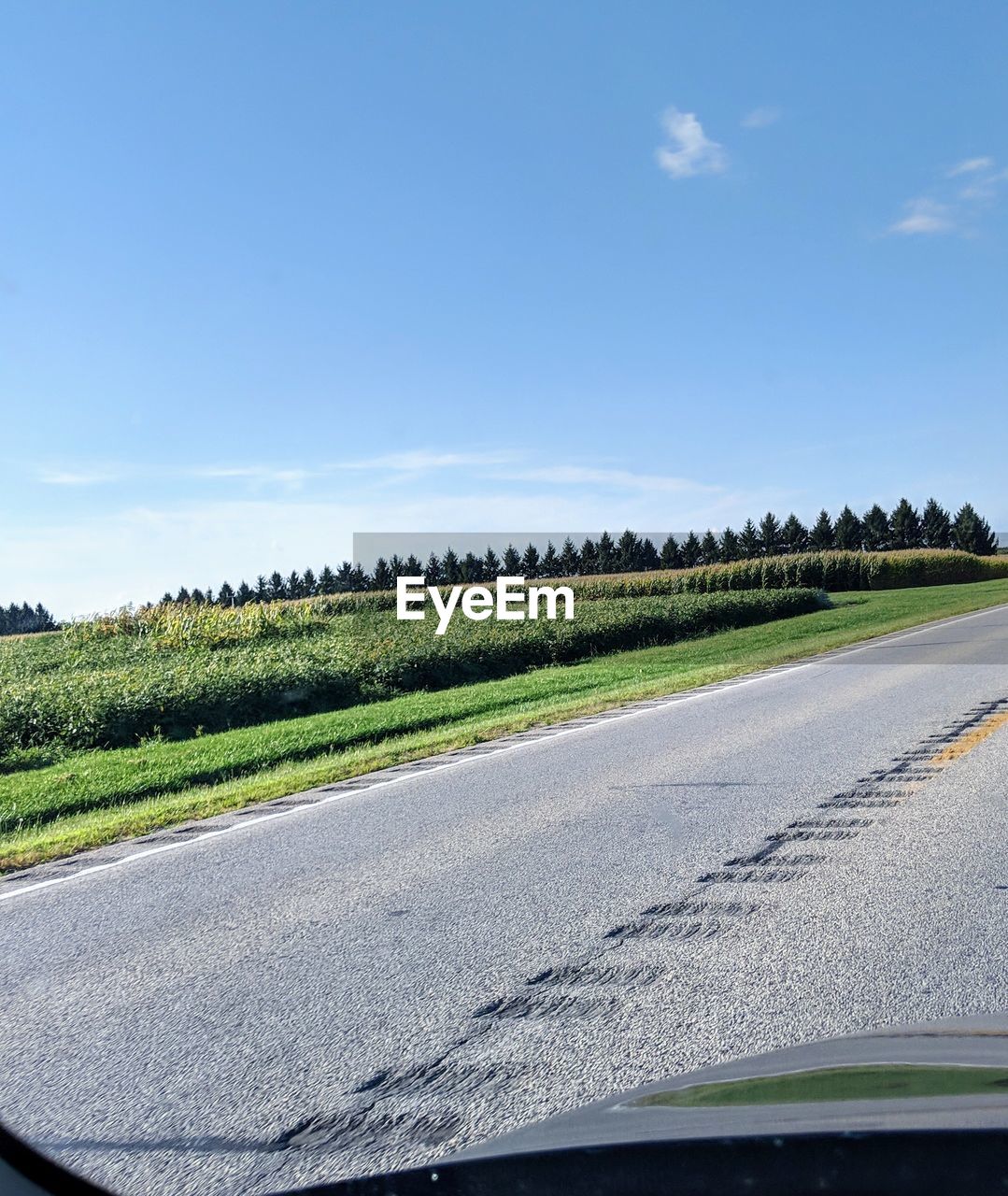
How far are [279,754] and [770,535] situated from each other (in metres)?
102

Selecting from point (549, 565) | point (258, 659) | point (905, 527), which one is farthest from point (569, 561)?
point (258, 659)

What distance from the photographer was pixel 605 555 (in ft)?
341

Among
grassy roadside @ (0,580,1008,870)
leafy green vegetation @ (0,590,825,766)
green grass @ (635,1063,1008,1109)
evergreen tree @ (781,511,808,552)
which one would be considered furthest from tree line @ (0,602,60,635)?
evergreen tree @ (781,511,808,552)

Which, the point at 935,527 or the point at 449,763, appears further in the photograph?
the point at 935,527

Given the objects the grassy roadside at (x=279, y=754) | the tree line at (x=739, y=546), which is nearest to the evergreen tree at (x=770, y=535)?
the tree line at (x=739, y=546)

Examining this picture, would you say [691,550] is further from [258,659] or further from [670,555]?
[258,659]

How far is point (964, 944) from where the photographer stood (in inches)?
185

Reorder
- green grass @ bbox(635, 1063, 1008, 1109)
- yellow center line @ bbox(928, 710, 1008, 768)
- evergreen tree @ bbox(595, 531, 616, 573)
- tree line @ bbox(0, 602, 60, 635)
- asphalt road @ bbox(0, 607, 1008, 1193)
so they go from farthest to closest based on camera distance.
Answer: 1. evergreen tree @ bbox(595, 531, 616, 573)
2. tree line @ bbox(0, 602, 60, 635)
3. yellow center line @ bbox(928, 710, 1008, 768)
4. asphalt road @ bbox(0, 607, 1008, 1193)
5. green grass @ bbox(635, 1063, 1008, 1109)

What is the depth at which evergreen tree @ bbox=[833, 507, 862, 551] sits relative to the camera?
11219cm

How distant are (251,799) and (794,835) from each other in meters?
5.22

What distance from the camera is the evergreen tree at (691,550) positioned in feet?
357

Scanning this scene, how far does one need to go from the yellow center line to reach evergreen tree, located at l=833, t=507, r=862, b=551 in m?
105

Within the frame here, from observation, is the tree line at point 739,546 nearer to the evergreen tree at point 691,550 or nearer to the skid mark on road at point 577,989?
the evergreen tree at point 691,550

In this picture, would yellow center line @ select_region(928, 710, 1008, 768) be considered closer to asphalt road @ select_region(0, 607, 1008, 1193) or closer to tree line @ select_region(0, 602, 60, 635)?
asphalt road @ select_region(0, 607, 1008, 1193)
